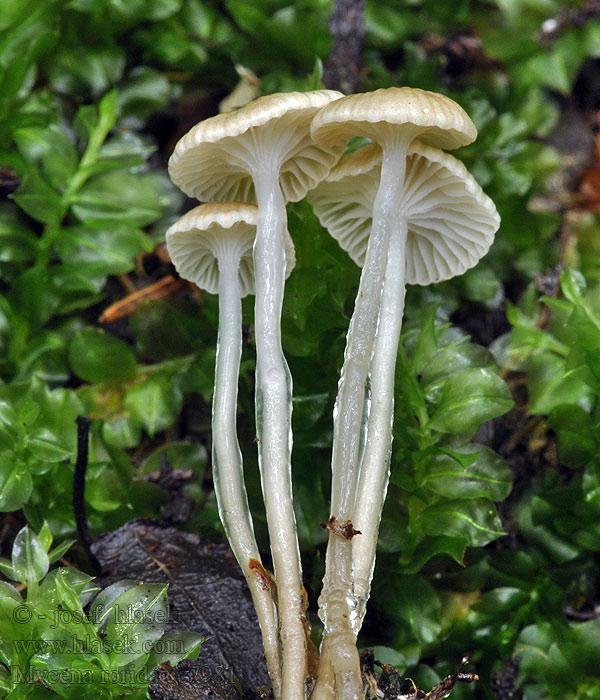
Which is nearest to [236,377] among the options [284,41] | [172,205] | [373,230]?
[373,230]

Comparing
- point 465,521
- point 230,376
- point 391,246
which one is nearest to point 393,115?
point 391,246

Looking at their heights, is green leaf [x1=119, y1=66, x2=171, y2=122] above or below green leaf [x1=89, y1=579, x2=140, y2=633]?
above

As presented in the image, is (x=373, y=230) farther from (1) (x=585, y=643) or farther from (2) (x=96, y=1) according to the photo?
(2) (x=96, y=1)

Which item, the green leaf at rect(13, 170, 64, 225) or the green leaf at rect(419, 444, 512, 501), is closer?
the green leaf at rect(419, 444, 512, 501)

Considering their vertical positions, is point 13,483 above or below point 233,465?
below

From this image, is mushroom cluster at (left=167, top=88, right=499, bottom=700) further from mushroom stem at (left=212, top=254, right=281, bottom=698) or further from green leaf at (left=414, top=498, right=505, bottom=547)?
green leaf at (left=414, top=498, right=505, bottom=547)

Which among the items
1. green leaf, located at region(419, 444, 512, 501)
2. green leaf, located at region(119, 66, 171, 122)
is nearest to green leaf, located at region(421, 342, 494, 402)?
green leaf, located at region(419, 444, 512, 501)

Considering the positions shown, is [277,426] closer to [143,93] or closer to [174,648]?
[174,648]
